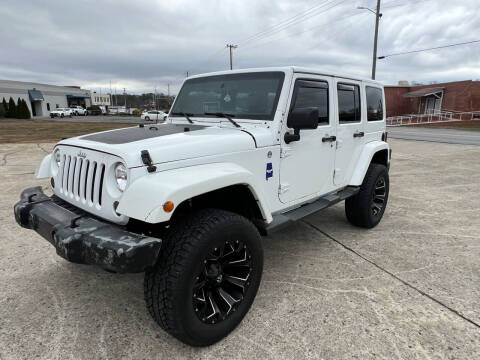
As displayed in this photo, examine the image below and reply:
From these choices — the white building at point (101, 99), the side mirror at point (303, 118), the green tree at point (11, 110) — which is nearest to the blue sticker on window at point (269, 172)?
the side mirror at point (303, 118)

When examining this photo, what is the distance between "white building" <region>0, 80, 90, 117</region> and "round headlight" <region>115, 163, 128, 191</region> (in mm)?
58968

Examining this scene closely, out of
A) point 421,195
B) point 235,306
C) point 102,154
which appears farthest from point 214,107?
point 421,195

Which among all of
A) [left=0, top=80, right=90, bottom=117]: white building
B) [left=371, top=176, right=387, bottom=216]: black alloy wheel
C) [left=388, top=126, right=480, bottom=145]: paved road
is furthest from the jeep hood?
[left=0, top=80, right=90, bottom=117]: white building

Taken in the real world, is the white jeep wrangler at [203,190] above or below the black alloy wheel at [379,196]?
above

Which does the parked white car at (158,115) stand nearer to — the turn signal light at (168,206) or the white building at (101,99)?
the turn signal light at (168,206)

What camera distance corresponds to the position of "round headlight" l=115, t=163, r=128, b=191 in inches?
82.9

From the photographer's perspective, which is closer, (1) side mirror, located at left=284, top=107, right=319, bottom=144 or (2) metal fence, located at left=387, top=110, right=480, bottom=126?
(1) side mirror, located at left=284, top=107, right=319, bottom=144

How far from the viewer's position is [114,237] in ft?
6.32

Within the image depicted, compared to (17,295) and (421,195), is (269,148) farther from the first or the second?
(421,195)

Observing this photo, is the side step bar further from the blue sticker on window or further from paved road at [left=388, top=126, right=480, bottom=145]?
paved road at [left=388, top=126, right=480, bottom=145]

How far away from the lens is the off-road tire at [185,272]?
197 centimetres

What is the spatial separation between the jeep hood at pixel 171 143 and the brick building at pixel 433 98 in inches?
1502

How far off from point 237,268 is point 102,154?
125 cm

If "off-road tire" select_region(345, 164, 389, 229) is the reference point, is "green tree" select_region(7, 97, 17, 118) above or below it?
above
